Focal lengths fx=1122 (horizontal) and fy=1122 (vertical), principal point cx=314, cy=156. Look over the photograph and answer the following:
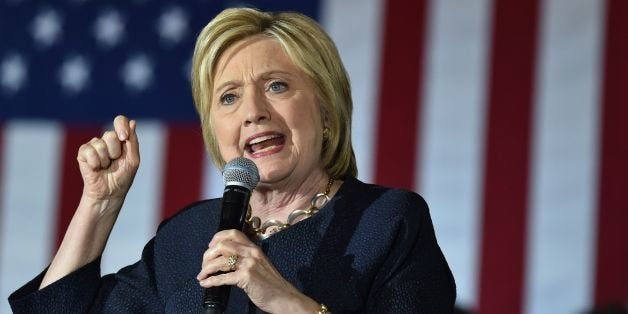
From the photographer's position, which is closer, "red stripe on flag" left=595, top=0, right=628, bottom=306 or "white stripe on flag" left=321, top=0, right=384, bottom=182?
"red stripe on flag" left=595, top=0, right=628, bottom=306

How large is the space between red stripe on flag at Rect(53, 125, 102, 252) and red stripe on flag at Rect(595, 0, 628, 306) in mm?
2016

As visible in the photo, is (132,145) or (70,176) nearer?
(132,145)

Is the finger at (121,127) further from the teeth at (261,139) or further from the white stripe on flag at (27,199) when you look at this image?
the white stripe on flag at (27,199)

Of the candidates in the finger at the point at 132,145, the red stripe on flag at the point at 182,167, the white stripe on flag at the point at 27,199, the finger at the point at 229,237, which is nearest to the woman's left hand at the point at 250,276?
the finger at the point at 229,237

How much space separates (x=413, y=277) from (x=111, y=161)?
0.57 meters

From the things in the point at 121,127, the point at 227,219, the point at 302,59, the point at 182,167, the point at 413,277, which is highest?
the point at 302,59

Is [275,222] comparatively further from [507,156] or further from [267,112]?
[507,156]

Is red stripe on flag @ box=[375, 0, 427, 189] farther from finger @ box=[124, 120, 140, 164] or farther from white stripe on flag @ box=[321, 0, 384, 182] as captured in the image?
finger @ box=[124, 120, 140, 164]

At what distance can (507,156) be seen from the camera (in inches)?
166

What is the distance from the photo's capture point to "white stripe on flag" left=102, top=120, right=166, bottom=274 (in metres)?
4.48

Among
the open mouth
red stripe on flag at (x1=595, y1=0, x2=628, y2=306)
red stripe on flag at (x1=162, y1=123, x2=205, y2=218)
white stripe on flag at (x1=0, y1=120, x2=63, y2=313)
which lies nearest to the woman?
the open mouth

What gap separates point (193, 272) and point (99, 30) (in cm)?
291

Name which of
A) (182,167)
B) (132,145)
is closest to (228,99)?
(132,145)

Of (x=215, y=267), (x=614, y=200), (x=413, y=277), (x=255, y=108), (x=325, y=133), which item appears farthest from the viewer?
(x=614, y=200)
